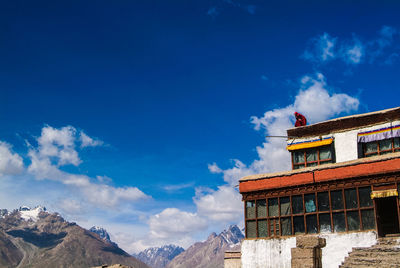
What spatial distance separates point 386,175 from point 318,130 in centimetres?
864

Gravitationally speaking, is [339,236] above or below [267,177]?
below

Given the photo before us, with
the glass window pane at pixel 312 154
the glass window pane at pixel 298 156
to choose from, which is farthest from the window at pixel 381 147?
the glass window pane at pixel 298 156

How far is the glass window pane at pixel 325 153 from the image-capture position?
30587 mm

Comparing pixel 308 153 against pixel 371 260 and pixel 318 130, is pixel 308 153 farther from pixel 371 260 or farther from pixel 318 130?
pixel 371 260

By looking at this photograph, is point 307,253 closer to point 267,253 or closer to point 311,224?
point 311,224

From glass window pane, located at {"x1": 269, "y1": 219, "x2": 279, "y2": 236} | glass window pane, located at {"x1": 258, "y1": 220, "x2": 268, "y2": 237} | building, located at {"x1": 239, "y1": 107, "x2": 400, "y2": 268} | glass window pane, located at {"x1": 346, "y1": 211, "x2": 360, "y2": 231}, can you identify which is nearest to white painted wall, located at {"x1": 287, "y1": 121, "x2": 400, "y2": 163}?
building, located at {"x1": 239, "y1": 107, "x2": 400, "y2": 268}

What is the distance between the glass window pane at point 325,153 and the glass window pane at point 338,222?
22.0 feet

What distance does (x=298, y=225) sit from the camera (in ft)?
85.1

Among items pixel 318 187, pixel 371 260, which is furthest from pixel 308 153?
pixel 371 260

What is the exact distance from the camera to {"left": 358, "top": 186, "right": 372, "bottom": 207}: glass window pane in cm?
2374

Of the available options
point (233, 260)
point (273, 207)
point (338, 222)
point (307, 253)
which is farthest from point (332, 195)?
point (233, 260)

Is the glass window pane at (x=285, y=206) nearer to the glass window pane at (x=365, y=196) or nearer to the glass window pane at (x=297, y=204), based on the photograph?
the glass window pane at (x=297, y=204)

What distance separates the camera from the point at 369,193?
23859 millimetres

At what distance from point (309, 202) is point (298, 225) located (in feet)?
5.19
